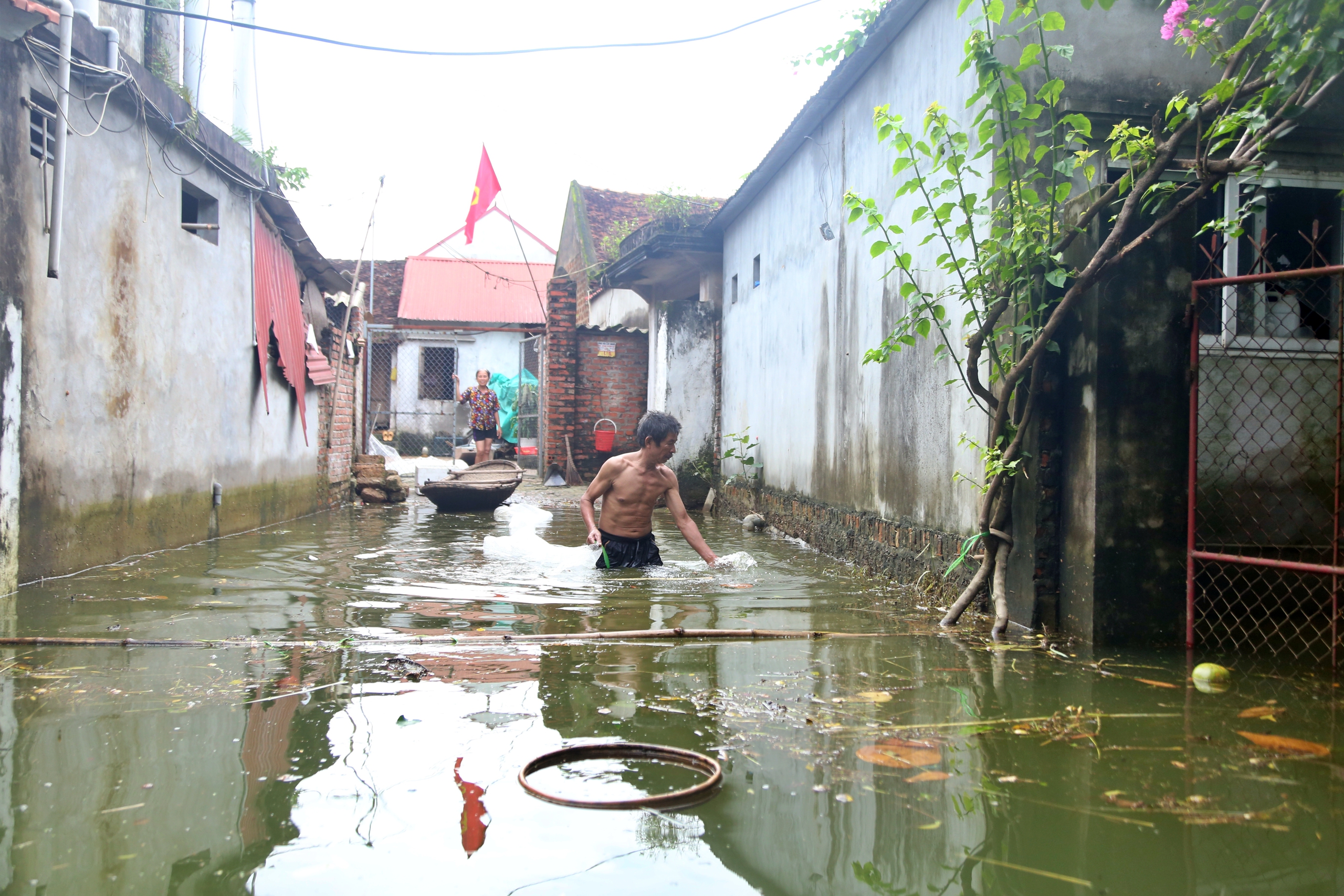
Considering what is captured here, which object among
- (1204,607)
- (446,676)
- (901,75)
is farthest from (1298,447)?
(446,676)

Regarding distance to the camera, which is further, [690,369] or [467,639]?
[690,369]

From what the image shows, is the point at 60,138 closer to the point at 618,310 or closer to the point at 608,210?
the point at 618,310

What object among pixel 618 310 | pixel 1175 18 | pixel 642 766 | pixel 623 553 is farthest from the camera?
pixel 618 310

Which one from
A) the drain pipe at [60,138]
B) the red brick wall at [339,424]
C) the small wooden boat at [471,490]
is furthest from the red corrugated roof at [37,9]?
the red brick wall at [339,424]

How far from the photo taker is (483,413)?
56.7 ft

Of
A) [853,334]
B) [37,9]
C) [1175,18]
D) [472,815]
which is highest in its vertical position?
[37,9]

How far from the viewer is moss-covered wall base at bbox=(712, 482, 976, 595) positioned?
5.93 m

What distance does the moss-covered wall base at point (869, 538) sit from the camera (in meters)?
5.93

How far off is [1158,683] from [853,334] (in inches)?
171

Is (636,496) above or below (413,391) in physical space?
below

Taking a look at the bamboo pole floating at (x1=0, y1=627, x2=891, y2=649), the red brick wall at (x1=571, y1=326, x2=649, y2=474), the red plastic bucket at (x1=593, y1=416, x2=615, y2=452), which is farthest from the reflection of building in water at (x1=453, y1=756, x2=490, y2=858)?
the red brick wall at (x1=571, y1=326, x2=649, y2=474)

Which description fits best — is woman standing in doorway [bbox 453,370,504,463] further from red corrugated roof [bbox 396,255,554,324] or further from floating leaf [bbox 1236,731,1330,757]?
floating leaf [bbox 1236,731,1330,757]

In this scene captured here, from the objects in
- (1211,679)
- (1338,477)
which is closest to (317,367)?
(1211,679)

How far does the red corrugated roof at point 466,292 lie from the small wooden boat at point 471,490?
54.7ft
